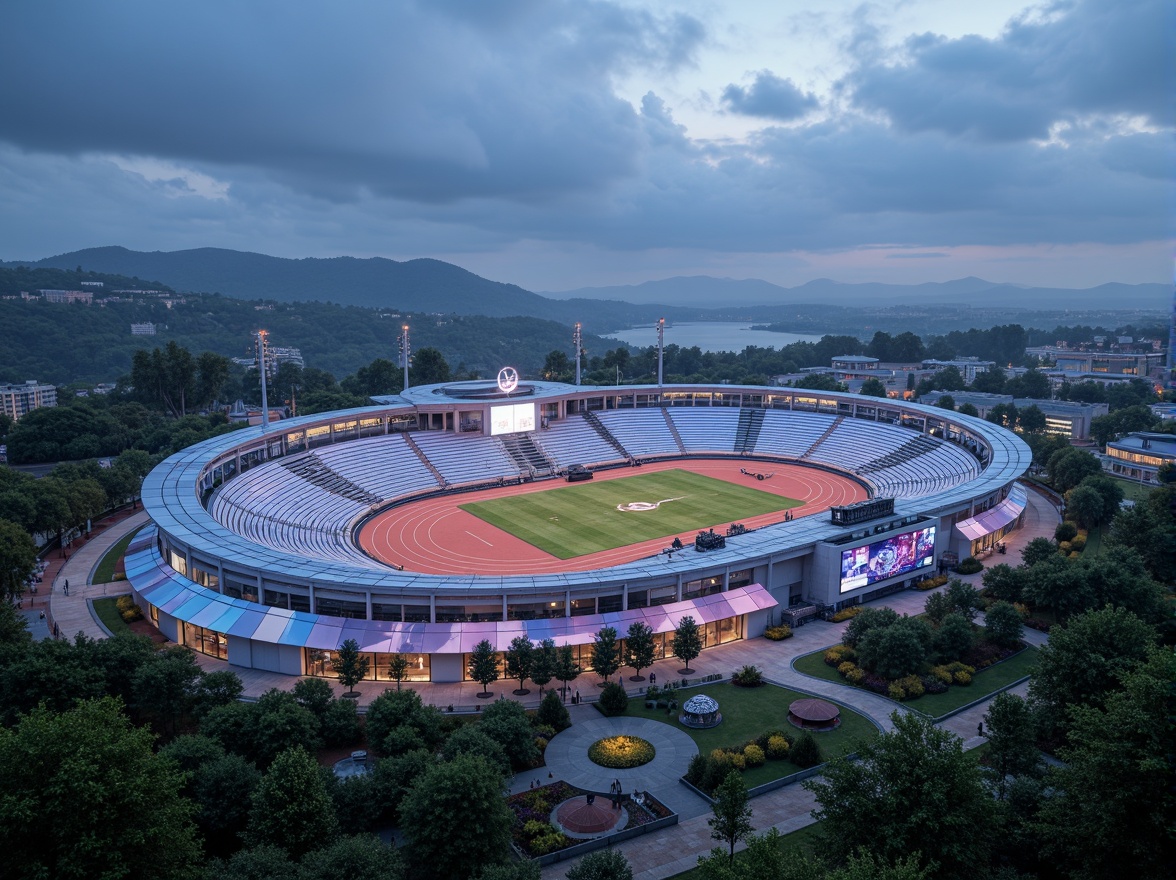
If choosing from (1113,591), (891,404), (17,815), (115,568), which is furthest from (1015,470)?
(115,568)

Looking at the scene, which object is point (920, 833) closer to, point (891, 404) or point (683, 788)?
point (683, 788)

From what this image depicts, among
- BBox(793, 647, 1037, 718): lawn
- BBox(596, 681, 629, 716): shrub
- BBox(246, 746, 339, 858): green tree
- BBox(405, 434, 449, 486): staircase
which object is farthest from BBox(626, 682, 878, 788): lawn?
BBox(405, 434, 449, 486): staircase

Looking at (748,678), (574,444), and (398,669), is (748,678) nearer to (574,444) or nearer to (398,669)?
(398,669)

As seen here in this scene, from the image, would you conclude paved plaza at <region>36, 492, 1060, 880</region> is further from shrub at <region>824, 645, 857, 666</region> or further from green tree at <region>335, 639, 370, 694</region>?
shrub at <region>824, 645, 857, 666</region>

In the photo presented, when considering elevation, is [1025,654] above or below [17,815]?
below

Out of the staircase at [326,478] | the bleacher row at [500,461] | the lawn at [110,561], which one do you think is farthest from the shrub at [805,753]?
the staircase at [326,478]
